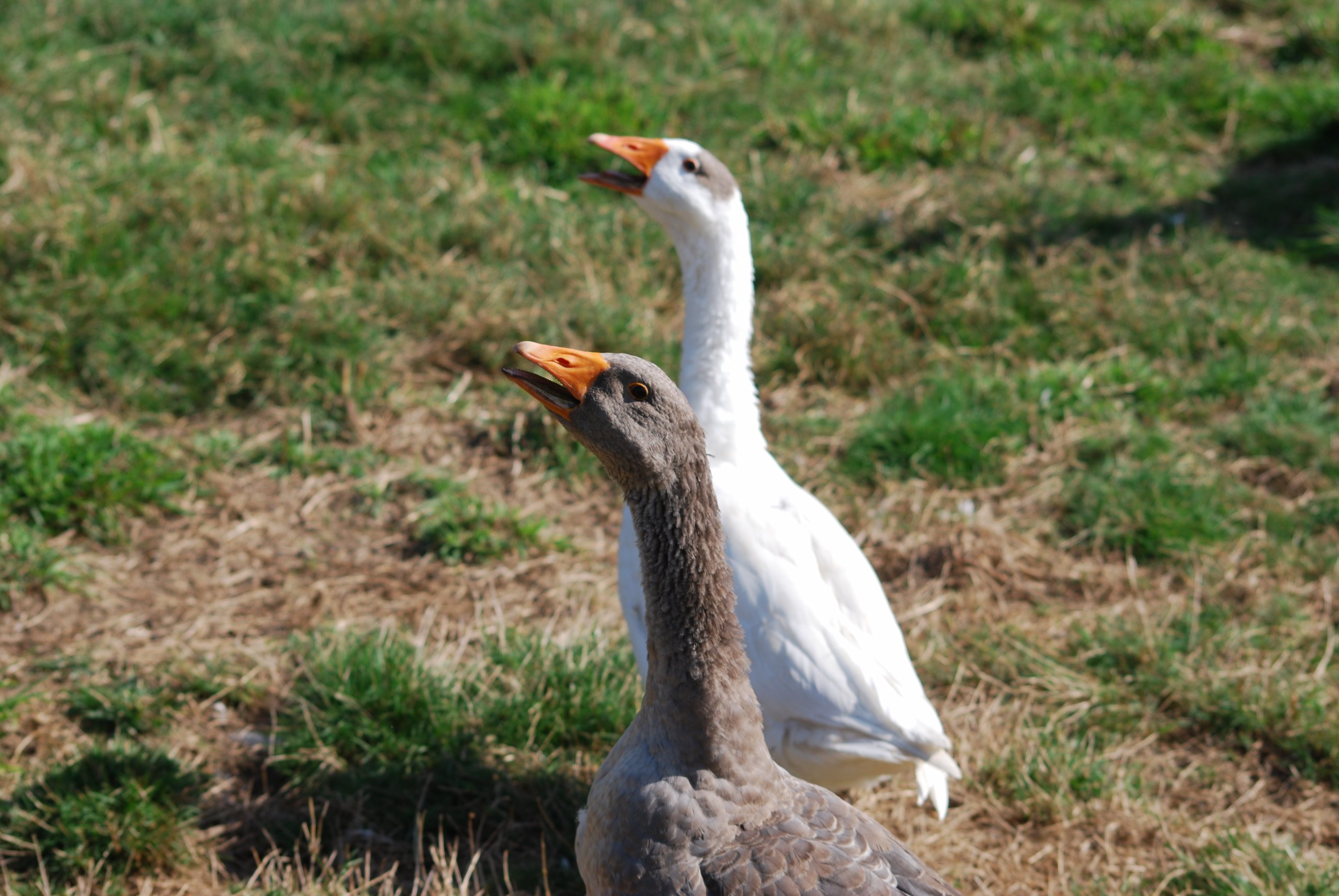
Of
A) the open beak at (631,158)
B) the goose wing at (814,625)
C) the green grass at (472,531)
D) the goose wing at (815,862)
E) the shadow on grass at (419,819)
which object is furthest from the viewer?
the green grass at (472,531)

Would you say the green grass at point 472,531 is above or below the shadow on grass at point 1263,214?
below

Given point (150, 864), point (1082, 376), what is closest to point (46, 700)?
point (150, 864)

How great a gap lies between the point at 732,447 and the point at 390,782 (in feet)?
4.88

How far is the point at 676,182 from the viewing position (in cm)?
392

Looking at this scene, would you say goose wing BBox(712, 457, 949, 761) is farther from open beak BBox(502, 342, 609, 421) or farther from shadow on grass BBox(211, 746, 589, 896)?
open beak BBox(502, 342, 609, 421)

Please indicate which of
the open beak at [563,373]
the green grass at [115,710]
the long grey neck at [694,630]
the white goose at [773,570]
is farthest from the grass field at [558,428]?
the open beak at [563,373]

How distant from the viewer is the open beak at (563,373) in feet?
7.96

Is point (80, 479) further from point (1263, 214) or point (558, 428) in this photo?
point (1263, 214)

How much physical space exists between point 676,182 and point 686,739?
206 cm

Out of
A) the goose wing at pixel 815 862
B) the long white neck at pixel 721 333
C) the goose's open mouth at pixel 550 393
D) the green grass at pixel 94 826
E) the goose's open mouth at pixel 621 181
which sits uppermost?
the goose's open mouth at pixel 550 393

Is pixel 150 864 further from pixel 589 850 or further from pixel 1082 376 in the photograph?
pixel 1082 376

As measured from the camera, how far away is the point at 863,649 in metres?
3.26

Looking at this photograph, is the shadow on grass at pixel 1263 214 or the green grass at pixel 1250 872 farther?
the shadow on grass at pixel 1263 214

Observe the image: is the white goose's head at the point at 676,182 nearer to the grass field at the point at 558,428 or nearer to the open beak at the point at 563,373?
the grass field at the point at 558,428
